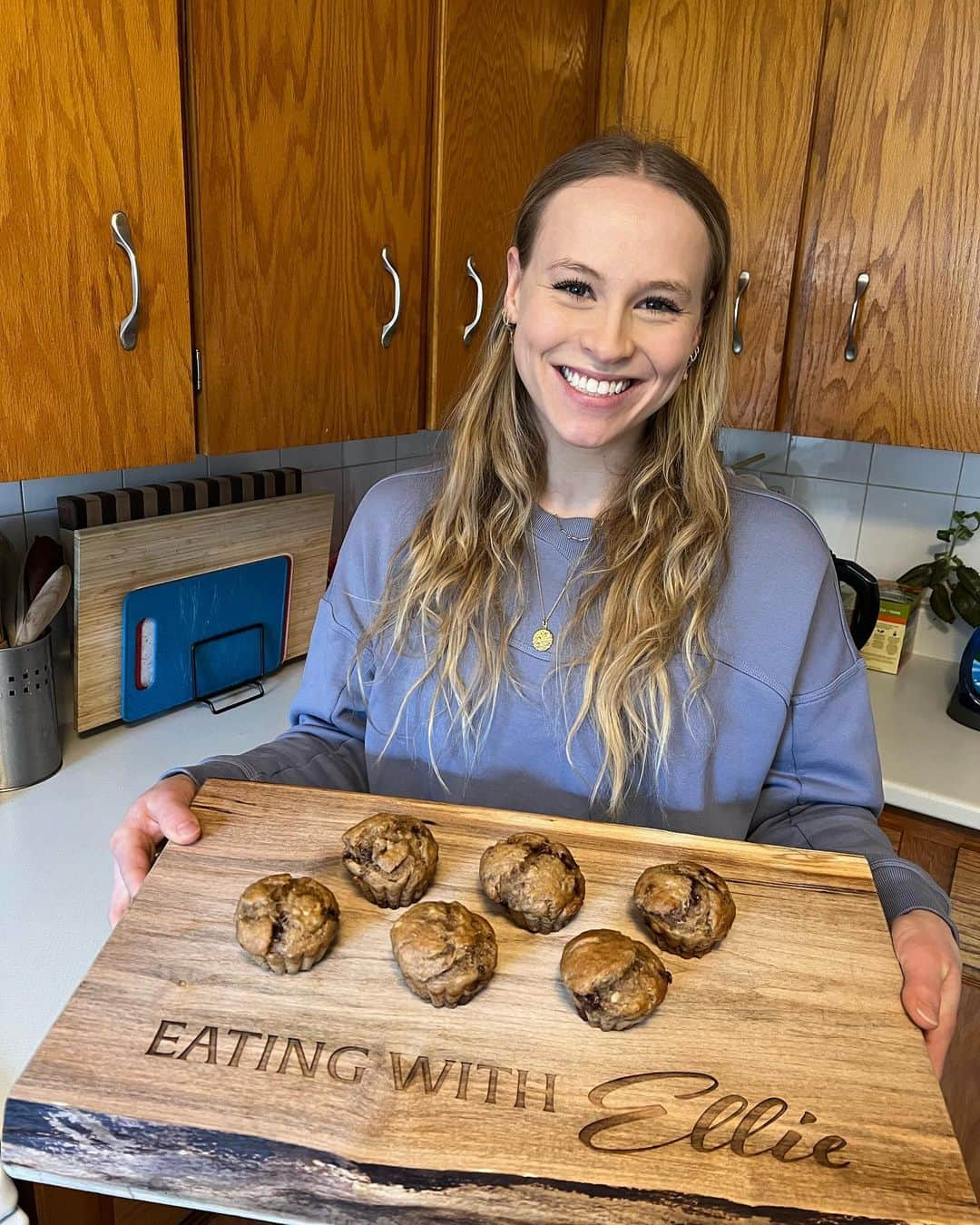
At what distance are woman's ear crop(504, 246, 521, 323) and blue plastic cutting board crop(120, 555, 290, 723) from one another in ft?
2.46

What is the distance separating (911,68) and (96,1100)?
69.8 inches

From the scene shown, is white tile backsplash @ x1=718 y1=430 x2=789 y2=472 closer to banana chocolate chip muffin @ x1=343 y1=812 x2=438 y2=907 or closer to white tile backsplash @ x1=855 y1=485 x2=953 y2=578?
white tile backsplash @ x1=855 y1=485 x2=953 y2=578

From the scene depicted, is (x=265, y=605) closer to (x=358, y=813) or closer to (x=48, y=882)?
(x=48, y=882)

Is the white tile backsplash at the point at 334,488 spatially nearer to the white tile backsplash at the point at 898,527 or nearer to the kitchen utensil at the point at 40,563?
the kitchen utensil at the point at 40,563

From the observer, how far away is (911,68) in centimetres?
149

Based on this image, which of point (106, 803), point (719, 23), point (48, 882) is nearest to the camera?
point (48, 882)

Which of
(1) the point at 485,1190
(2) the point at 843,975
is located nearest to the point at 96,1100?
(1) the point at 485,1190


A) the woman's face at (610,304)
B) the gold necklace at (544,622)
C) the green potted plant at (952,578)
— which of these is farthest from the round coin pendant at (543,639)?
the green potted plant at (952,578)

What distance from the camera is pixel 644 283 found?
97 centimetres

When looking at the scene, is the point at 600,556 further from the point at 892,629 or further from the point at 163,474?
the point at 892,629

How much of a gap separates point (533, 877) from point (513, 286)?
2.31ft

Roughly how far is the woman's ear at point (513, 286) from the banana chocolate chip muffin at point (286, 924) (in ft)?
2.31

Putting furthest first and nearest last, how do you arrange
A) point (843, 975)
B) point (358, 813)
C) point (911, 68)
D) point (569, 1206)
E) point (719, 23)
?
point (719, 23) → point (911, 68) → point (358, 813) → point (843, 975) → point (569, 1206)

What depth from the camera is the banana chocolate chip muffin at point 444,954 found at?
0.71 metres
